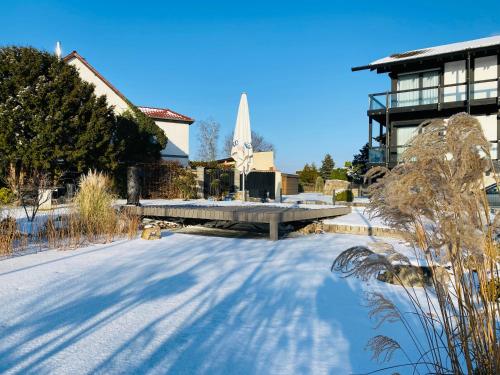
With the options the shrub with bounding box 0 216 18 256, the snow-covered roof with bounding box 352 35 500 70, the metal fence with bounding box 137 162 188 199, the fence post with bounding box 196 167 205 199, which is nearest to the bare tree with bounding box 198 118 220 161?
the fence post with bounding box 196 167 205 199

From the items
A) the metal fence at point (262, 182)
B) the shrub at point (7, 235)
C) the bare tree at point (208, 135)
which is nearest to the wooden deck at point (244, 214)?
the shrub at point (7, 235)

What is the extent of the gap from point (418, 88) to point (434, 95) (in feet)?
2.38

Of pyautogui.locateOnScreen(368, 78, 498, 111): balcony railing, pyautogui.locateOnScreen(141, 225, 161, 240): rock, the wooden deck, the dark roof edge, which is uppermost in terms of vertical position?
the dark roof edge

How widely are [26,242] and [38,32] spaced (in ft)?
36.3

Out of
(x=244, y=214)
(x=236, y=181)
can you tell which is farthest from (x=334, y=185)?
(x=244, y=214)

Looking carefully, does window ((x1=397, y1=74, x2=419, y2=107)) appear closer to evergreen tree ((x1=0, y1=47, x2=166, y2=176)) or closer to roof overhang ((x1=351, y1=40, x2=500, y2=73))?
roof overhang ((x1=351, y1=40, x2=500, y2=73))

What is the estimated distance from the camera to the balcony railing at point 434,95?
14530mm

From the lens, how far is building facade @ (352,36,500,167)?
14.5 metres

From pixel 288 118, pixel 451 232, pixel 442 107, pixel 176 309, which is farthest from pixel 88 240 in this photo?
pixel 288 118

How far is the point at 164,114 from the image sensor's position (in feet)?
74.0

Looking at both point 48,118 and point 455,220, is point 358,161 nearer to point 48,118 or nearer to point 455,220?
point 48,118

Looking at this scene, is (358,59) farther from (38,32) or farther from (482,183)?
(482,183)

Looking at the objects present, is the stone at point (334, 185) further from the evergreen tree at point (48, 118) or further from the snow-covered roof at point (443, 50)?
the evergreen tree at point (48, 118)

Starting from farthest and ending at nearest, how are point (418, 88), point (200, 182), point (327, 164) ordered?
1. point (327, 164)
2. point (200, 182)
3. point (418, 88)
